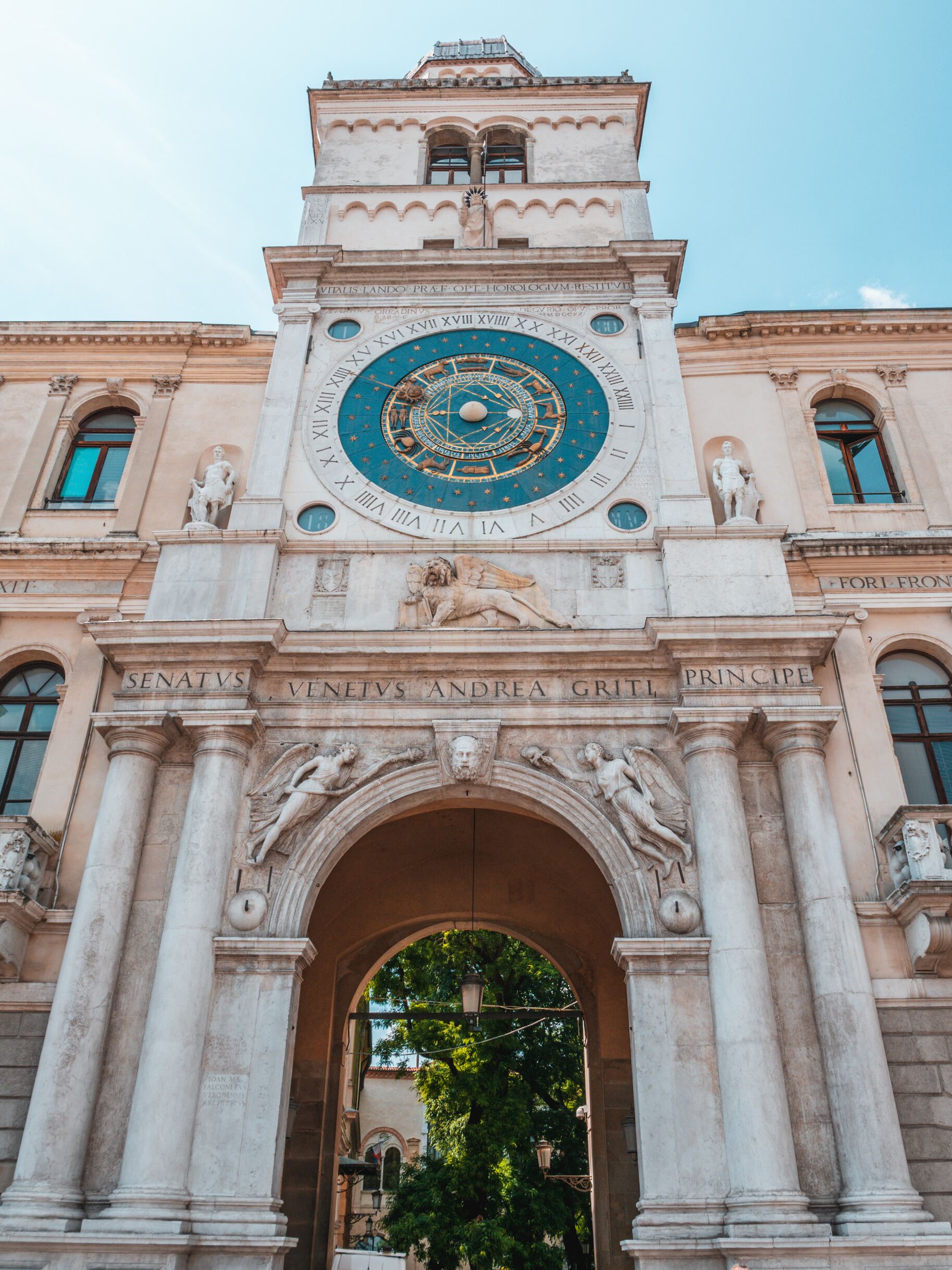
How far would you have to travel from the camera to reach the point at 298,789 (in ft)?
42.6

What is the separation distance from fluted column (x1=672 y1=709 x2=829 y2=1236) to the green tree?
866 cm

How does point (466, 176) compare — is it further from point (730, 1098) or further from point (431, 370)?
point (730, 1098)

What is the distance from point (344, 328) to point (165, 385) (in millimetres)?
3059

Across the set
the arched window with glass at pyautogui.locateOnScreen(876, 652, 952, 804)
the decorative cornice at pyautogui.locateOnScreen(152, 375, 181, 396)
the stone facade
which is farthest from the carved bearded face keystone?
the decorative cornice at pyautogui.locateOnScreen(152, 375, 181, 396)

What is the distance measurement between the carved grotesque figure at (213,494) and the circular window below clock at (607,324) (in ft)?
20.6

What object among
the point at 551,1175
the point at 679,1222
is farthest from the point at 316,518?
the point at 551,1175

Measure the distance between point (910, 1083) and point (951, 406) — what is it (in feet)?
34.8

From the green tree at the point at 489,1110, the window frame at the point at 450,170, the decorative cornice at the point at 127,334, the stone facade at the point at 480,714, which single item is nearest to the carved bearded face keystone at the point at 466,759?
the stone facade at the point at 480,714

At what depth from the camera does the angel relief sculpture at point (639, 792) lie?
12.6m

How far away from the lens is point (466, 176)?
68.9ft

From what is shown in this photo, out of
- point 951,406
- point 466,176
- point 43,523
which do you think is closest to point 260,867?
point 43,523

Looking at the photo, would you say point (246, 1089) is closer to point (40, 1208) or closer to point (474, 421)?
point (40, 1208)

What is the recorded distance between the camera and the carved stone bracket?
43.1 feet

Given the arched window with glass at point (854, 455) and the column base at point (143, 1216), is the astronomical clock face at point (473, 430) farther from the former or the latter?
the column base at point (143, 1216)
